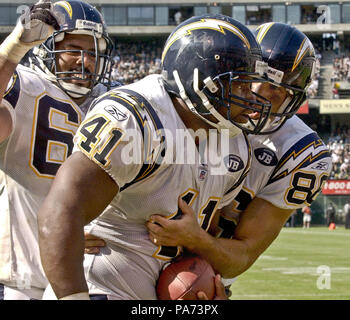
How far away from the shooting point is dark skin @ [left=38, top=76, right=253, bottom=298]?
2016 millimetres

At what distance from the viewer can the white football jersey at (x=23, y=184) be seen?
315cm

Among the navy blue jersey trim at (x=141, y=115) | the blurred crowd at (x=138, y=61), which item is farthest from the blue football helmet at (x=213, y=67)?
the blurred crowd at (x=138, y=61)

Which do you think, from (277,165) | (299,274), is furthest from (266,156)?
(299,274)

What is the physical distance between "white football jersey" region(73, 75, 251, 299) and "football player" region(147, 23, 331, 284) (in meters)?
0.45

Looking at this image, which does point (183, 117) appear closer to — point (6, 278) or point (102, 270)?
point (102, 270)

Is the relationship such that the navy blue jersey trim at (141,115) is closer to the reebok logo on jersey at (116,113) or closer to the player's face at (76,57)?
the reebok logo on jersey at (116,113)

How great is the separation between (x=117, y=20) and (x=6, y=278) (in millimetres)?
29431

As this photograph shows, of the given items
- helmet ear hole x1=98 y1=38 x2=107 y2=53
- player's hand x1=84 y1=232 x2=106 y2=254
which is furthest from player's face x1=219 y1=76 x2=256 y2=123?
helmet ear hole x1=98 y1=38 x2=107 y2=53

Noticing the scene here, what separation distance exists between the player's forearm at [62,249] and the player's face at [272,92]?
1.51 m

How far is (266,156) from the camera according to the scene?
127 inches

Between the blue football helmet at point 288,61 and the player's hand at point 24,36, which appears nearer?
the player's hand at point 24,36

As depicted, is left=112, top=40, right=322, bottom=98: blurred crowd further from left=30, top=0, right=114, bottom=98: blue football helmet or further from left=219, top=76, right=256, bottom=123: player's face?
left=219, top=76, right=256, bottom=123: player's face

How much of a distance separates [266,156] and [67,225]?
1.44 m

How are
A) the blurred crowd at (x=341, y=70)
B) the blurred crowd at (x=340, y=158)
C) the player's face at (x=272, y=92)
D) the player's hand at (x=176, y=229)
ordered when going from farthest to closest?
the blurred crowd at (x=341, y=70)
the blurred crowd at (x=340, y=158)
the player's face at (x=272, y=92)
the player's hand at (x=176, y=229)
